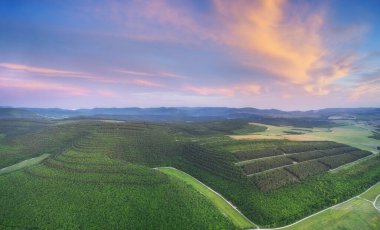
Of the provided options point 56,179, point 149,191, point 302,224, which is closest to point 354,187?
point 302,224

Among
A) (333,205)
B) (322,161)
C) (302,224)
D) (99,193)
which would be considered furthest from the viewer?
(322,161)

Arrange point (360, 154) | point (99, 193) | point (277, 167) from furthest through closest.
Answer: point (360, 154), point (277, 167), point (99, 193)

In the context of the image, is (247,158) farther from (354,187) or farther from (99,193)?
(99,193)

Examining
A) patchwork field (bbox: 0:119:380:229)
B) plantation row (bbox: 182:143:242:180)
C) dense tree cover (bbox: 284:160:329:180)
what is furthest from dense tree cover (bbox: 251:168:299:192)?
plantation row (bbox: 182:143:242:180)

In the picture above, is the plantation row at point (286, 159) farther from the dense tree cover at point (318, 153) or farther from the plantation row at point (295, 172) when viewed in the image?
the plantation row at point (295, 172)

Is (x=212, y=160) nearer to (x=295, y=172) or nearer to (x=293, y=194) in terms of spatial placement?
(x=295, y=172)

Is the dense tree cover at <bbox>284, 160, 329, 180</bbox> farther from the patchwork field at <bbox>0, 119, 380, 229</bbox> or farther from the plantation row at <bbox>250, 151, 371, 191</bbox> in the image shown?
the patchwork field at <bbox>0, 119, 380, 229</bbox>
